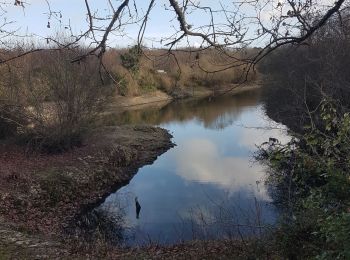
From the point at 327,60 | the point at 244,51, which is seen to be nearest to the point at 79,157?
the point at 327,60

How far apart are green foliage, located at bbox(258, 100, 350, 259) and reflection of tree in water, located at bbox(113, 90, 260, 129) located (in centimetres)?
2473

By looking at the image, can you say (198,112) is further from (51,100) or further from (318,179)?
(318,179)

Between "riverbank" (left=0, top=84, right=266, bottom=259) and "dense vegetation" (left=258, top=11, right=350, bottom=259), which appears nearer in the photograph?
"dense vegetation" (left=258, top=11, right=350, bottom=259)

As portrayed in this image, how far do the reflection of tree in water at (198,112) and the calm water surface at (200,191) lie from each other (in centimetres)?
56

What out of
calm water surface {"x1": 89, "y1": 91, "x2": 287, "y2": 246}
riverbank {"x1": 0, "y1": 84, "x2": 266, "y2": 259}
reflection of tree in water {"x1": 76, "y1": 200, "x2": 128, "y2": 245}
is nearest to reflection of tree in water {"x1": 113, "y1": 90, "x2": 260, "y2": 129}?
calm water surface {"x1": 89, "y1": 91, "x2": 287, "y2": 246}

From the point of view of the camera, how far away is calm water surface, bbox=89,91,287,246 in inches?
484

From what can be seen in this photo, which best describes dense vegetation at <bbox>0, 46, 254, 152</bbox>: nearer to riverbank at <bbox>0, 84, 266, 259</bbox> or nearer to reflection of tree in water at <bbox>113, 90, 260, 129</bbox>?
riverbank at <bbox>0, 84, 266, 259</bbox>

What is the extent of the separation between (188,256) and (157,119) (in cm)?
2760

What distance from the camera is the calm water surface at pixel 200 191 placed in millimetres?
12281

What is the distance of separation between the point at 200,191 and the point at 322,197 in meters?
12.3

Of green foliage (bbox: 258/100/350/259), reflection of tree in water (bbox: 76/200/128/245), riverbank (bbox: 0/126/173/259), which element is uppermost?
green foliage (bbox: 258/100/350/259)

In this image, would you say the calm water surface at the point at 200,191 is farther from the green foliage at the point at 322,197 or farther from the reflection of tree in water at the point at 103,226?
the green foliage at the point at 322,197

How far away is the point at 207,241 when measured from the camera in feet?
32.4

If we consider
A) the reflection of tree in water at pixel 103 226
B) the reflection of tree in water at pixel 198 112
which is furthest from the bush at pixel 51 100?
the reflection of tree in water at pixel 198 112
